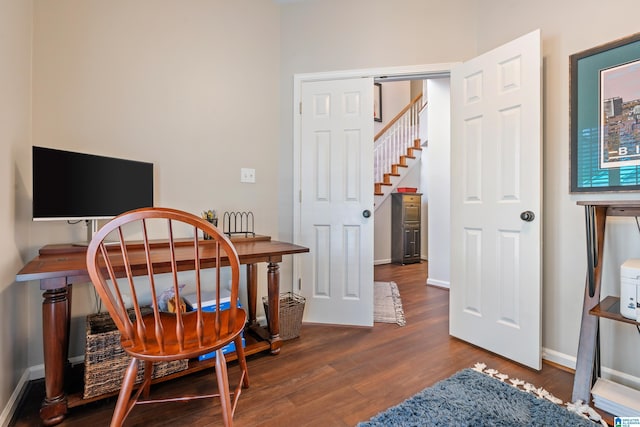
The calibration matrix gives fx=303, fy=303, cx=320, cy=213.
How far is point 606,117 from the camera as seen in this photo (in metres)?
1.68

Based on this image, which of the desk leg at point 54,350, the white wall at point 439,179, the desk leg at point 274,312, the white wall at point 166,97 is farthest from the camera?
the white wall at point 439,179

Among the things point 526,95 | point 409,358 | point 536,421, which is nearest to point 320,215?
point 409,358

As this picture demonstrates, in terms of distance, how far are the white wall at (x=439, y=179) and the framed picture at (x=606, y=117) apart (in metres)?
2.10

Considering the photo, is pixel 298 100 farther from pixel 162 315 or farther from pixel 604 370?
pixel 604 370

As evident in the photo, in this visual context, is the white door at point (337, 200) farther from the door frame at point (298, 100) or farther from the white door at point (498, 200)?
the white door at point (498, 200)

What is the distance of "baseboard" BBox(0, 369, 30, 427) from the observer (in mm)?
1303

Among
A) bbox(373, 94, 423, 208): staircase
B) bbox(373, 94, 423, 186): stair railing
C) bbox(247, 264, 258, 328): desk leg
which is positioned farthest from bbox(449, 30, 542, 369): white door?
bbox(373, 94, 423, 186): stair railing

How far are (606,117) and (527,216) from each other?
0.66 metres

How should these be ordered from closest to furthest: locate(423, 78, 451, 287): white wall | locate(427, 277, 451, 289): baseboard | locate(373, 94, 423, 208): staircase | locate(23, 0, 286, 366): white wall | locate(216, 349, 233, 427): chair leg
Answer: locate(216, 349, 233, 427): chair leg < locate(23, 0, 286, 366): white wall < locate(427, 277, 451, 289): baseboard < locate(423, 78, 451, 287): white wall < locate(373, 94, 423, 208): staircase

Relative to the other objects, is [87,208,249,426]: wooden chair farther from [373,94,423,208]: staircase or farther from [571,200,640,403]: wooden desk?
[373,94,423,208]: staircase

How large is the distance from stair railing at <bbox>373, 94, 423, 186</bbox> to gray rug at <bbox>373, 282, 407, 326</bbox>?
2369 mm

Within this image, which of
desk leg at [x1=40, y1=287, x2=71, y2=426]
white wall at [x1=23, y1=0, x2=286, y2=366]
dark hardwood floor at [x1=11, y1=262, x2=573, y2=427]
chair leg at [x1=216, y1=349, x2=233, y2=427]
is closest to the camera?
chair leg at [x1=216, y1=349, x2=233, y2=427]

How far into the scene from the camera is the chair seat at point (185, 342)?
108 centimetres

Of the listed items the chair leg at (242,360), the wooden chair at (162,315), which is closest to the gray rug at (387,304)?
the chair leg at (242,360)
